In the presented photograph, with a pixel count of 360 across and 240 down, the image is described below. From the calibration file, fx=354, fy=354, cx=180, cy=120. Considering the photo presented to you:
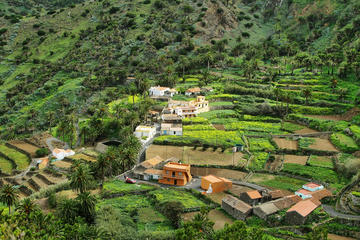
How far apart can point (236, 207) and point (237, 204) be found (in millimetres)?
828

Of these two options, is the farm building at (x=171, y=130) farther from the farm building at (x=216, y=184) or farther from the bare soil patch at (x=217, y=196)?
the bare soil patch at (x=217, y=196)

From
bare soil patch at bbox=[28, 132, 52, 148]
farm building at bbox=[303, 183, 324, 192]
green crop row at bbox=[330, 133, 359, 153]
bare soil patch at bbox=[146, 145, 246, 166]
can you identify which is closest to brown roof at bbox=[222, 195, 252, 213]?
farm building at bbox=[303, 183, 324, 192]

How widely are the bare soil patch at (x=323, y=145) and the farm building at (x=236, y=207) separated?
24606mm

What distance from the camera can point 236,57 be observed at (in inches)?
5320

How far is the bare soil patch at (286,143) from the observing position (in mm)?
69062

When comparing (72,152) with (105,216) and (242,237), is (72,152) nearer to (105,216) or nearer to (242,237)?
(105,216)

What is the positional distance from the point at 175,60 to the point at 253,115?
54567 mm

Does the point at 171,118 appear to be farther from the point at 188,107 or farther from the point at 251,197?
the point at 251,197

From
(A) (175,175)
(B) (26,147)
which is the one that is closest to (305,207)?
(A) (175,175)

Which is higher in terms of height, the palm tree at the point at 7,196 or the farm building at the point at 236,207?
the palm tree at the point at 7,196

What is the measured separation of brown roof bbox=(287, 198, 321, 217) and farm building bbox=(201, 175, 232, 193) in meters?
12.8

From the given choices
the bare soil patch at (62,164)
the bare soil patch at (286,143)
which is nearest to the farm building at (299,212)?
the bare soil patch at (286,143)

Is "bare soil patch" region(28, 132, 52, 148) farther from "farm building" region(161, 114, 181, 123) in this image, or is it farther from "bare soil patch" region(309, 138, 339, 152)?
"bare soil patch" region(309, 138, 339, 152)

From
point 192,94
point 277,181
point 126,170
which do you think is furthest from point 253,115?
point 126,170
